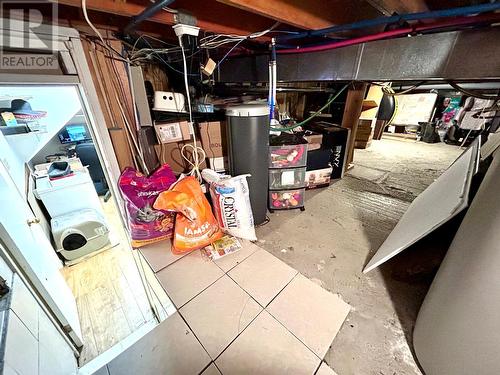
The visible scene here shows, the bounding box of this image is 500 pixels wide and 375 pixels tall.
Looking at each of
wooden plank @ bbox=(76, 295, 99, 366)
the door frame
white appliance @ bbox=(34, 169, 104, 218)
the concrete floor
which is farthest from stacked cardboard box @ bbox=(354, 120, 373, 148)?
wooden plank @ bbox=(76, 295, 99, 366)

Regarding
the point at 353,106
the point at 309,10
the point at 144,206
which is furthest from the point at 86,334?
the point at 353,106

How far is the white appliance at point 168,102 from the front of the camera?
152cm

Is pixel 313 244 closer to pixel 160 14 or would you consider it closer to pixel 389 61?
pixel 389 61

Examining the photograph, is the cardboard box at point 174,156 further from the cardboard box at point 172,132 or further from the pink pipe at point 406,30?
the pink pipe at point 406,30

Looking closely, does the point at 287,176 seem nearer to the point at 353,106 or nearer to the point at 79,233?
the point at 353,106

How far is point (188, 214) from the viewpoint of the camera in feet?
4.43

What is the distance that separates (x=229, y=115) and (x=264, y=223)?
96 cm

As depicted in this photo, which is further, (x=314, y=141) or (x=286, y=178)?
(x=314, y=141)

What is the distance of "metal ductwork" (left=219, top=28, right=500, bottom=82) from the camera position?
0.76 m

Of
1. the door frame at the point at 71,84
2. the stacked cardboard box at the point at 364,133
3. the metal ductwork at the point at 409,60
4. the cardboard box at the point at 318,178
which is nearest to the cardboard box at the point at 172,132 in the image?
the door frame at the point at 71,84

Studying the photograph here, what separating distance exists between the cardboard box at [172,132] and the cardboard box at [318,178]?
141 cm

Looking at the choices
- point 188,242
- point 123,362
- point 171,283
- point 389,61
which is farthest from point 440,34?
point 123,362

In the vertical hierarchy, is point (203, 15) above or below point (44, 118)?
above

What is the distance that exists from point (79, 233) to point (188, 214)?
145cm
